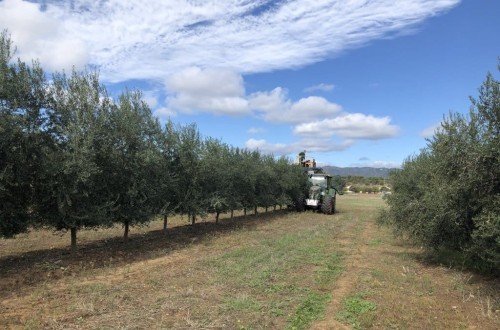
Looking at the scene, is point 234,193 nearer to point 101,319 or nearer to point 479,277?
point 479,277

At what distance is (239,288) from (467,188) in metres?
5.94

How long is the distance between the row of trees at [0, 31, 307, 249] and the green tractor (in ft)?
52.6

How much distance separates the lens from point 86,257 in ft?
43.3

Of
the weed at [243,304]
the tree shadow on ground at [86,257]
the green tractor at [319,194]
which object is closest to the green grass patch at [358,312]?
the weed at [243,304]

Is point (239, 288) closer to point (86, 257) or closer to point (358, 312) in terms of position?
point (358, 312)

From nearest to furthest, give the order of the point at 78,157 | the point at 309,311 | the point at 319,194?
the point at 309,311, the point at 78,157, the point at 319,194

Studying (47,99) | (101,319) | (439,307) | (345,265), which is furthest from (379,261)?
(47,99)

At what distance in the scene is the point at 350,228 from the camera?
2278 centimetres

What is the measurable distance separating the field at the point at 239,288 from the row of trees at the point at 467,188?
1.14 metres

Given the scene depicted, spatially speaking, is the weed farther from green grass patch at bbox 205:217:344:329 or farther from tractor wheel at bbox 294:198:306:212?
tractor wheel at bbox 294:198:306:212

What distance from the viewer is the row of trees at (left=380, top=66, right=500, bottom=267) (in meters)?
A: 9.32

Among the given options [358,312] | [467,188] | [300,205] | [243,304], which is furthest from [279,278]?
[300,205]

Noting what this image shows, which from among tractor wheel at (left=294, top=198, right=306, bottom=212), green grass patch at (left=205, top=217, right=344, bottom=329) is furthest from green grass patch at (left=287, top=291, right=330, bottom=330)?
tractor wheel at (left=294, top=198, right=306, bottom=212)

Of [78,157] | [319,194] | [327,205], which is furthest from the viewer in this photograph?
[319,194]
